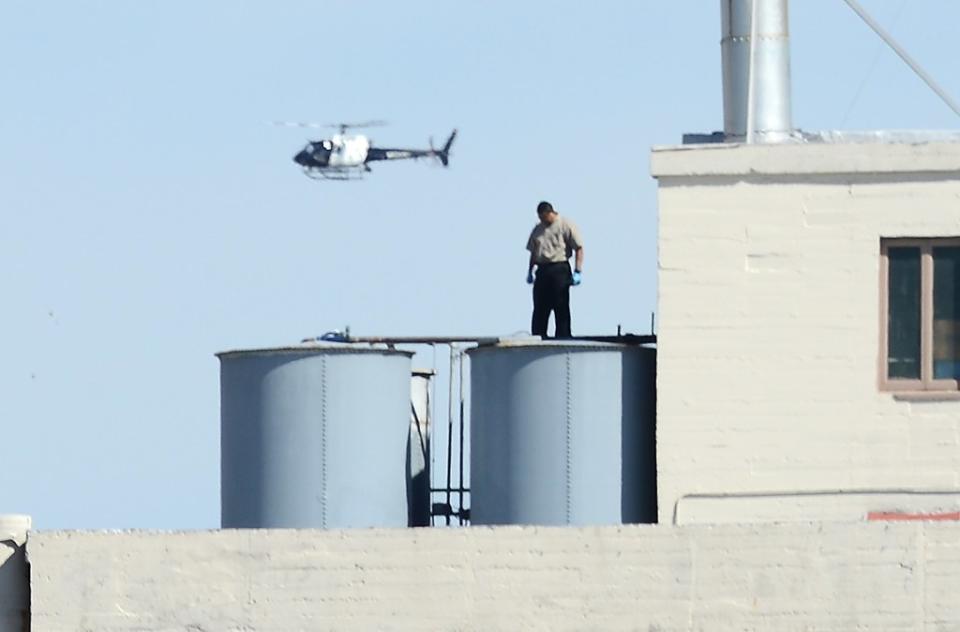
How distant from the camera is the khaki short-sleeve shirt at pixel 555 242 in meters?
19.7

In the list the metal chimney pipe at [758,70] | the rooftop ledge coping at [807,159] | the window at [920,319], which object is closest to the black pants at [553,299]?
the metal chimney pipe at [758,70]

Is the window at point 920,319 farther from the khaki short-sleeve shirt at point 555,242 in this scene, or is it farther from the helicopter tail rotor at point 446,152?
the helicopter tail rotor at point 446,152

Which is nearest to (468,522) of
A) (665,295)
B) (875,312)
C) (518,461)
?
(518,461)

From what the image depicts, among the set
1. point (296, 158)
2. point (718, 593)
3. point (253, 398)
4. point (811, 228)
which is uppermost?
point (296, 158)

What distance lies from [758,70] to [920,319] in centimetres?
339

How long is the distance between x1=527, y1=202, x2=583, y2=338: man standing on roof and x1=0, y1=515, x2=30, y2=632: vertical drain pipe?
5.24m

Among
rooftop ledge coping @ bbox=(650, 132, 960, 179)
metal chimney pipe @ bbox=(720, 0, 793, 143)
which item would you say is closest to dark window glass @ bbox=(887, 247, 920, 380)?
rooftop ledge coping @ bbox=(650, 132, 960, 179)

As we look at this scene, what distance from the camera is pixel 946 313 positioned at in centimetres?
1761

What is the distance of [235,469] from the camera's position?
1800cm

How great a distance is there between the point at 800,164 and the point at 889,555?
11.1 ft

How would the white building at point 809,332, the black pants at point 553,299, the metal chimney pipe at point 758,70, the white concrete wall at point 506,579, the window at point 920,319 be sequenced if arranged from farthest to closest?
the metal chimney pipe at point 758,70 → the black pants at point 553,299 → the window at point 920,319 → the white building at point 809,332 → the white concrete wall at point 506,579

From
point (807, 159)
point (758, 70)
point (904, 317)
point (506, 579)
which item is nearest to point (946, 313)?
point (904, 317)

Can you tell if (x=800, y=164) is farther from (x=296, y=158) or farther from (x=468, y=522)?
(x=296, y=158)

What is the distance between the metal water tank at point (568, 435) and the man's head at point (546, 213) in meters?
2.13
